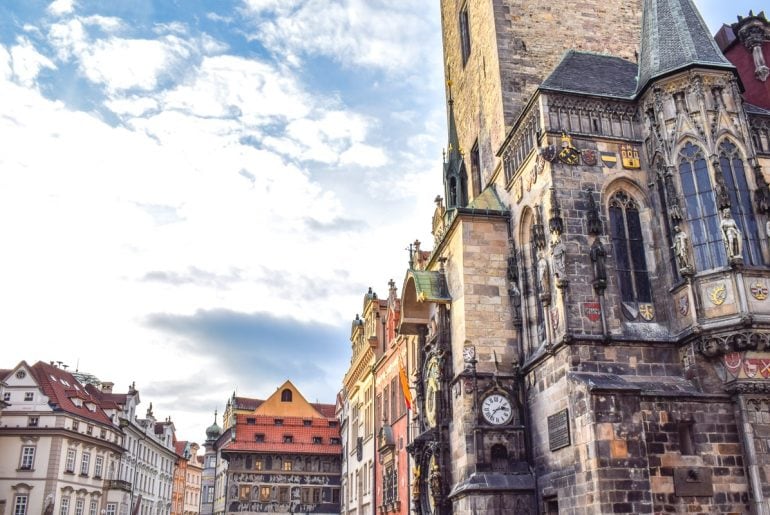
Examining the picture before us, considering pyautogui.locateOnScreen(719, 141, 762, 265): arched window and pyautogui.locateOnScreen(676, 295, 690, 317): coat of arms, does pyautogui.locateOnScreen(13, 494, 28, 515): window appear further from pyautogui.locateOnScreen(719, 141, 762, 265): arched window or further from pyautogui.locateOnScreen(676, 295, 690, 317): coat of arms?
pyautogui.locateOnScreen(719, 141, 762, 265): arched window

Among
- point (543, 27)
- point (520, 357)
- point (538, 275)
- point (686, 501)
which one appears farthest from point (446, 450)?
point (543, 27)

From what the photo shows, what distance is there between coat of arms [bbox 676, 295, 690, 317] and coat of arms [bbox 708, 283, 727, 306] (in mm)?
468

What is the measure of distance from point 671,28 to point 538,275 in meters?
6.95

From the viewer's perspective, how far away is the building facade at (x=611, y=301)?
46.1 feet

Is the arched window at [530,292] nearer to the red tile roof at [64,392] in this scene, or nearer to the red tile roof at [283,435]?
the red tile roof at [64,392]

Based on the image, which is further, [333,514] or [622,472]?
[333,514]

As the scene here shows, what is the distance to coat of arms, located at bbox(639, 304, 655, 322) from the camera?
1576cm

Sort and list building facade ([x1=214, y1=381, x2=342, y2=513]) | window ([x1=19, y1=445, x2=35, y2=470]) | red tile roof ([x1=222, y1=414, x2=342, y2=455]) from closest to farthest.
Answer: window ([x1=19, y1=445, x2=35, y2=470]) → building facade ([x1=214, y1=381, x2=342, y2=513]) → red tile roof ([x1=222, y1=414, x2=342, y2=455])

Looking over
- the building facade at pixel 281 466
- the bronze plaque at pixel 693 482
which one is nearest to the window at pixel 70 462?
the building facade at pixel 281 466

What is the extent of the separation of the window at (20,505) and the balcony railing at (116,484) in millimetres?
7787

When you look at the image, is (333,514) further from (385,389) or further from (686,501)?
(686,501)

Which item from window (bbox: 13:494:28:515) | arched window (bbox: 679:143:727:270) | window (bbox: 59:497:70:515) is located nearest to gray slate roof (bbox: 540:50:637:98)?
arched window (bbox: 679:143:727:270)

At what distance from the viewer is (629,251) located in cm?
1639

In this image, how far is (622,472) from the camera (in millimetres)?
13305
